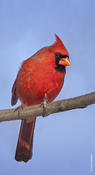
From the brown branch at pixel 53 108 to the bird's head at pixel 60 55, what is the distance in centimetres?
23

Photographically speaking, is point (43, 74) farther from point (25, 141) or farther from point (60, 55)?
point (25, 141)

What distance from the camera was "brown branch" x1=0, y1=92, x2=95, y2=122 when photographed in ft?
2.76

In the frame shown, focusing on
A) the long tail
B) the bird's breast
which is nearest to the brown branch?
the bird's breast

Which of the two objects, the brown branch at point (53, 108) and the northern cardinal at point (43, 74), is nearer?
the brown branch at point (53, 108)

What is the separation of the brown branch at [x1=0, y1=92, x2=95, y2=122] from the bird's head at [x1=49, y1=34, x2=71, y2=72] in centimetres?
23

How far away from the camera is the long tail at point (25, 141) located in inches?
49.0

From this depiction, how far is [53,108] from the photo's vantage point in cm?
92

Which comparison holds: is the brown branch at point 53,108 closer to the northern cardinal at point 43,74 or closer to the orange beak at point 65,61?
the northern cardinal at point 43,74

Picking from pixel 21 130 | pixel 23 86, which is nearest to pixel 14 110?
pixel 23 86

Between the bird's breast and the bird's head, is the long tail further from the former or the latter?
the bird's head

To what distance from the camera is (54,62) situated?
42.9 inches

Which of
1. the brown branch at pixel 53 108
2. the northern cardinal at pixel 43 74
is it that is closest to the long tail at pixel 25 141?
the northern cardinal at pixel 43 74

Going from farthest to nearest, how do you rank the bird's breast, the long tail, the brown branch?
the long tail
the bird's breast
the brown branch

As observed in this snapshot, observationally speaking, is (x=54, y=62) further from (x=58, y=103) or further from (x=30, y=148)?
(x=30, y=148)
